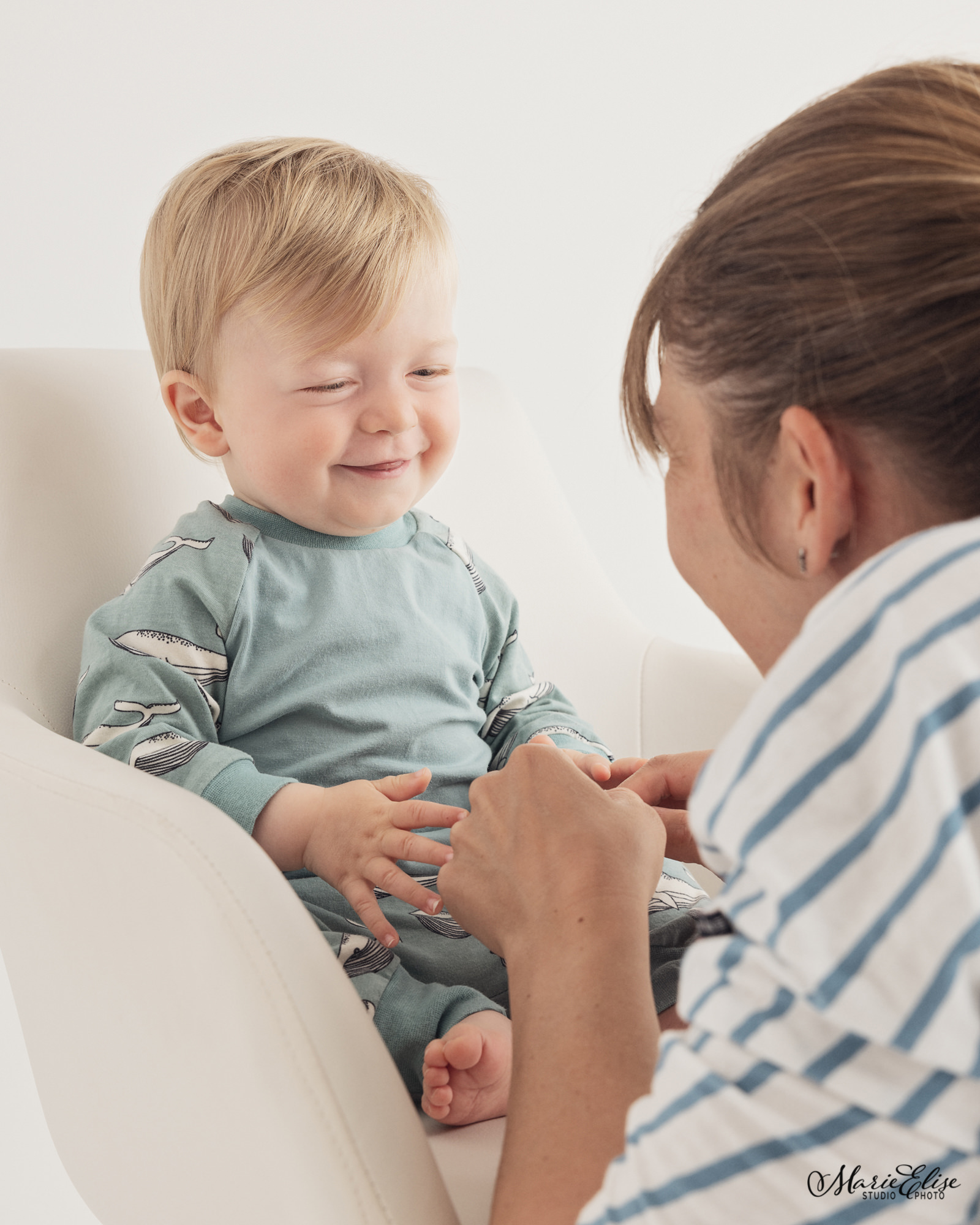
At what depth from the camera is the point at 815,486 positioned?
55cm

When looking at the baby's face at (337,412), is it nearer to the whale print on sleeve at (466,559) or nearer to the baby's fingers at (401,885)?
the whale print on sleeve at (466,559)

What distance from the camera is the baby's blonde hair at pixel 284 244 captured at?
0.90 metres

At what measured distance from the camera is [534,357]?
2.06 m

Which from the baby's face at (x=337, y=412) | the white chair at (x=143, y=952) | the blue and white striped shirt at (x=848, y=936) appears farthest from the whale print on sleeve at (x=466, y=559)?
the blue and white striped shirt at (x=848, y=936)

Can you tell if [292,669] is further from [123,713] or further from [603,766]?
[603,766]

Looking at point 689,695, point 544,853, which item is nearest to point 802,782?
point 544,853

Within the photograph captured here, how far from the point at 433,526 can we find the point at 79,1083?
1.89 feet

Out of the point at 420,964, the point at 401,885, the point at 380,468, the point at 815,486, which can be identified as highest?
the point at 815,486

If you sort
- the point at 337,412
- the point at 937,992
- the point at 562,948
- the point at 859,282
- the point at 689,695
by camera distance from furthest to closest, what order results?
the point at 689,695 → the point at 337,412 → the point at 562,948 → the point at 859,282 → the point at 937,992

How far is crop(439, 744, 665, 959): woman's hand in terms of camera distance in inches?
25.6

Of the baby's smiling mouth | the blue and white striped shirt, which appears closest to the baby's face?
the baby's smiling mouth

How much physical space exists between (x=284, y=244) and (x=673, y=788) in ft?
1.71

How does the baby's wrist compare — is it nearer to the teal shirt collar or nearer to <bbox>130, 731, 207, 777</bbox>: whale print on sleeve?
<bbox>130, 731, 207, 777</bbox>: whale print on sleeve

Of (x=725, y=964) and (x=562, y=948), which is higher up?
(x=725, y=964)
